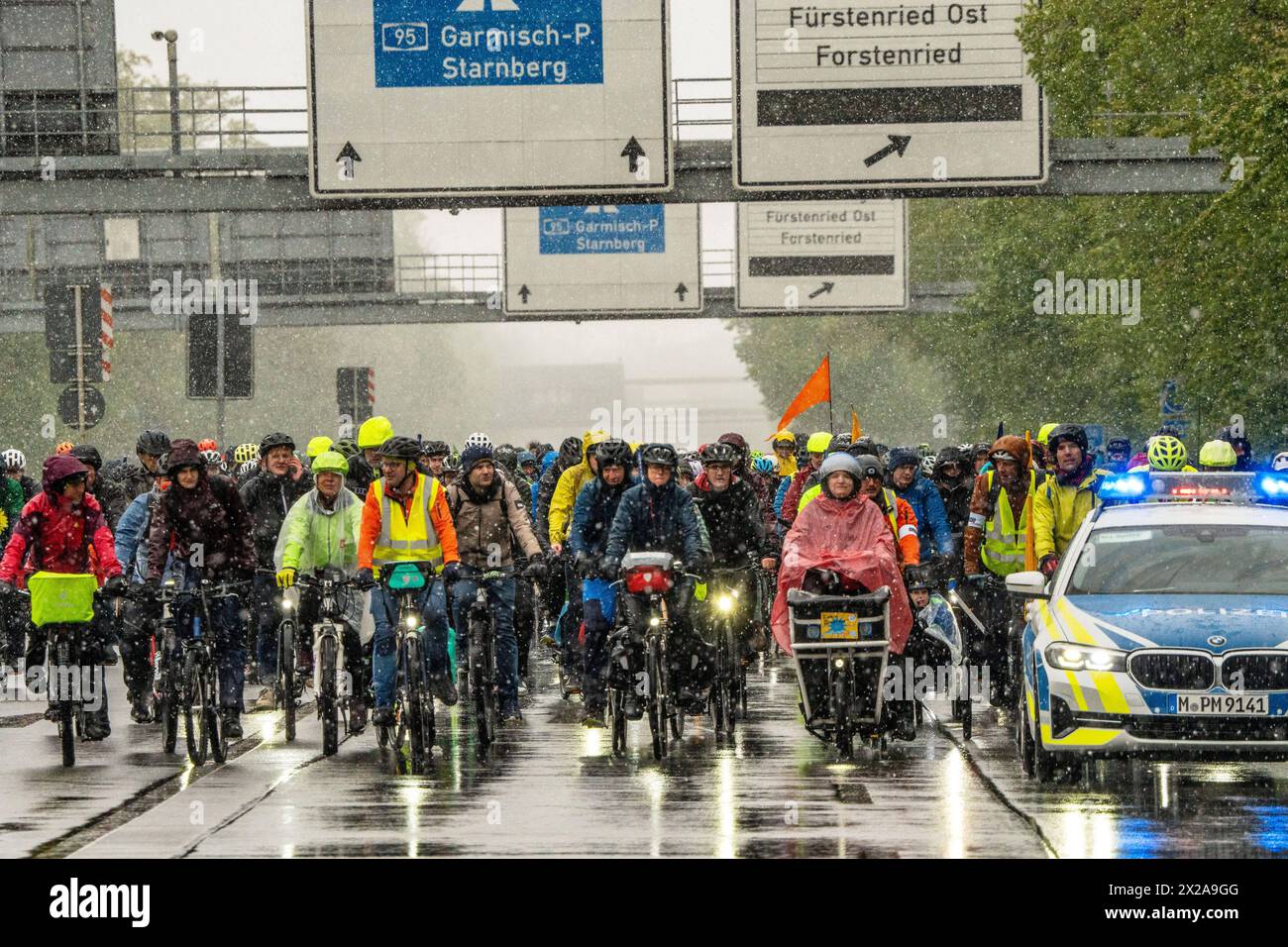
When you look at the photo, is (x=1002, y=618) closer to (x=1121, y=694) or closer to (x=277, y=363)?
(x=1121, y=694)

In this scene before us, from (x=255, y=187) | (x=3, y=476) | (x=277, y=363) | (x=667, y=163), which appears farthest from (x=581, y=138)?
(x=277, y=363)

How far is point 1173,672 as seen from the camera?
A: 11398 mm

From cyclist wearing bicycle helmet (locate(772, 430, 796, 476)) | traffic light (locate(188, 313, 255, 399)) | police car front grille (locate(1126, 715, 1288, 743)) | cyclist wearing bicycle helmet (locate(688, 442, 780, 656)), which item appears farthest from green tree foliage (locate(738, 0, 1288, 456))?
police car front grille (locate(1126, 715, 1288, 743))

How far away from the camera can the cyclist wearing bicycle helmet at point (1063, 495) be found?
14992 mm

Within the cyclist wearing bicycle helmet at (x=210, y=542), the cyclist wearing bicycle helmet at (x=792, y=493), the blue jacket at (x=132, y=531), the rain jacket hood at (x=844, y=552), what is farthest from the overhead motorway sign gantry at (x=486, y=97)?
the rain jacket hood at (x=844, y=552)

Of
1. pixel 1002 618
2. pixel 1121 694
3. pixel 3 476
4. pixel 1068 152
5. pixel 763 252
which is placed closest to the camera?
pixel 1121 694

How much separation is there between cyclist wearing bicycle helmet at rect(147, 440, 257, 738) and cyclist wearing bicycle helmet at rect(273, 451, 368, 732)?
31 centimetres

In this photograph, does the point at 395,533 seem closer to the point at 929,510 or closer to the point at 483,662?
the point at 483,662

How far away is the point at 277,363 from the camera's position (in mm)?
86438

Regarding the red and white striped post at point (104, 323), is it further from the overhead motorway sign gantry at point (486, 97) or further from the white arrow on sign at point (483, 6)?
the white arrow on sign at point (483, 6)

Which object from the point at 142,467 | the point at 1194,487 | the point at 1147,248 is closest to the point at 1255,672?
the point at 1194,487

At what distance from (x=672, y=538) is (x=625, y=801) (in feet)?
10.2
